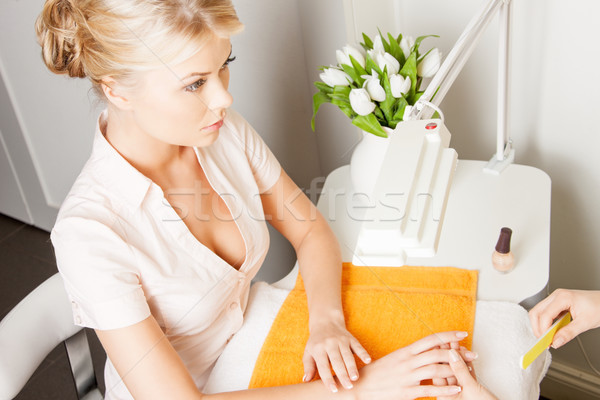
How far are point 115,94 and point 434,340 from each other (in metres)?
0.55

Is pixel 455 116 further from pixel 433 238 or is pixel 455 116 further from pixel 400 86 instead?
pixel 433 238

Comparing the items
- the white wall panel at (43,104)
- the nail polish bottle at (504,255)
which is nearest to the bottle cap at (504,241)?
the nail polish bottle at (504,255)

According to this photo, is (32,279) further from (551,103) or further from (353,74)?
(551,103)

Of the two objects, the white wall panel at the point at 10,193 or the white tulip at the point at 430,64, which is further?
the white wall panel at the point at 10,193

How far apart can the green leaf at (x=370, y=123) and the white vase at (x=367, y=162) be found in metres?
0.01

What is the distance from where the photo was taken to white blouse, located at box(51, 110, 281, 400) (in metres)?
0.83

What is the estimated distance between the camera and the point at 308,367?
0.89 meters

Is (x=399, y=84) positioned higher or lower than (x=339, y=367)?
higher

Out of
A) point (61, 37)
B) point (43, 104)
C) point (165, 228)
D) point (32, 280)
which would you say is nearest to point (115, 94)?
point (61, 37)

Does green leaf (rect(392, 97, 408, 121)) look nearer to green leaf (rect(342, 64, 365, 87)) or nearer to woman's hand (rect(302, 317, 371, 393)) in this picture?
green leaf (rect(342, 64, 365, 87))

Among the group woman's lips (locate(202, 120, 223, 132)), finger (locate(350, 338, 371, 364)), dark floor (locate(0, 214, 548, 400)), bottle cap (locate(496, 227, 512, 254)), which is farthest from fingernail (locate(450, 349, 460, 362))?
dark floor (locate(0, 214, 548, 400))

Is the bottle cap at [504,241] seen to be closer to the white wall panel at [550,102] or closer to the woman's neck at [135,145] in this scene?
the white wall panel at [550,102]

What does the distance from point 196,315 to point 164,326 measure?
50mm

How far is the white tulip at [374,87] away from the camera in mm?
1057
